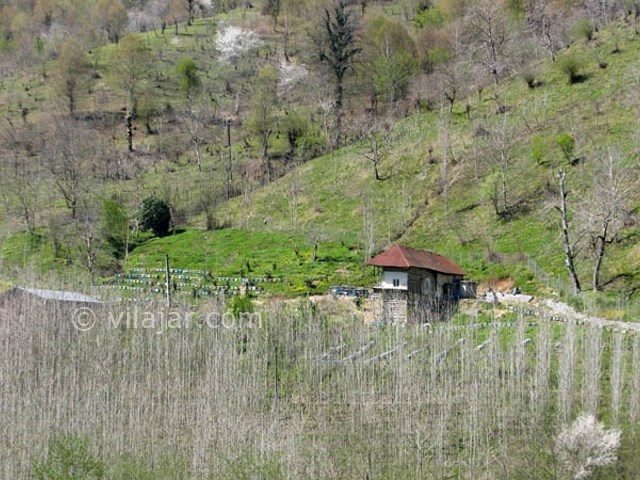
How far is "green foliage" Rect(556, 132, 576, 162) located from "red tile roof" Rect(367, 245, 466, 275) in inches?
453

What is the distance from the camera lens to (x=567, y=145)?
47156mm

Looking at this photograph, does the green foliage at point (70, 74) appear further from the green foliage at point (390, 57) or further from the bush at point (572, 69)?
the bush at point (572, 69)

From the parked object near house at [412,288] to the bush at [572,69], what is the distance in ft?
79.0

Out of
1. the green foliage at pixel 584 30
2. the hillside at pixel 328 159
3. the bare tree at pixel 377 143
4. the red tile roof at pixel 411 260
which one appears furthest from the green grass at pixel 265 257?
the green foliage at pixel 584 30

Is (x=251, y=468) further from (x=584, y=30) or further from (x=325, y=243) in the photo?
(x=584, y=30)

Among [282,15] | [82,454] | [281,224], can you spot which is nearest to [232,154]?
[281,224]

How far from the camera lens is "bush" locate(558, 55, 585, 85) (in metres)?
57.0

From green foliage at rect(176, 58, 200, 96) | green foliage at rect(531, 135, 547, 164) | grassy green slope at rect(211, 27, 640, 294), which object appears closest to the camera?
grassy green slope at rect(211, 27, 640, 294)

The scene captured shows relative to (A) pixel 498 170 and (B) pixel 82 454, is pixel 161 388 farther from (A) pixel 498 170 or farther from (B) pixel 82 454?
(A) pixel 498 170

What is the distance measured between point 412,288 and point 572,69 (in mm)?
26419

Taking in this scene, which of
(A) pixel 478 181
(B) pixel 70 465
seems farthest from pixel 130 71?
(B) pixel 70 465

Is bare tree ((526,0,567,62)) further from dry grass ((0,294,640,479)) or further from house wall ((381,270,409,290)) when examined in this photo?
dry grass ((0,294,640,479))

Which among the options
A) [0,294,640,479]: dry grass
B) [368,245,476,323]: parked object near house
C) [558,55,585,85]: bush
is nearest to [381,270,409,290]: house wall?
[368,245,476,323]: parked object near house

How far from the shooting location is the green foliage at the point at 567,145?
47.0 m
